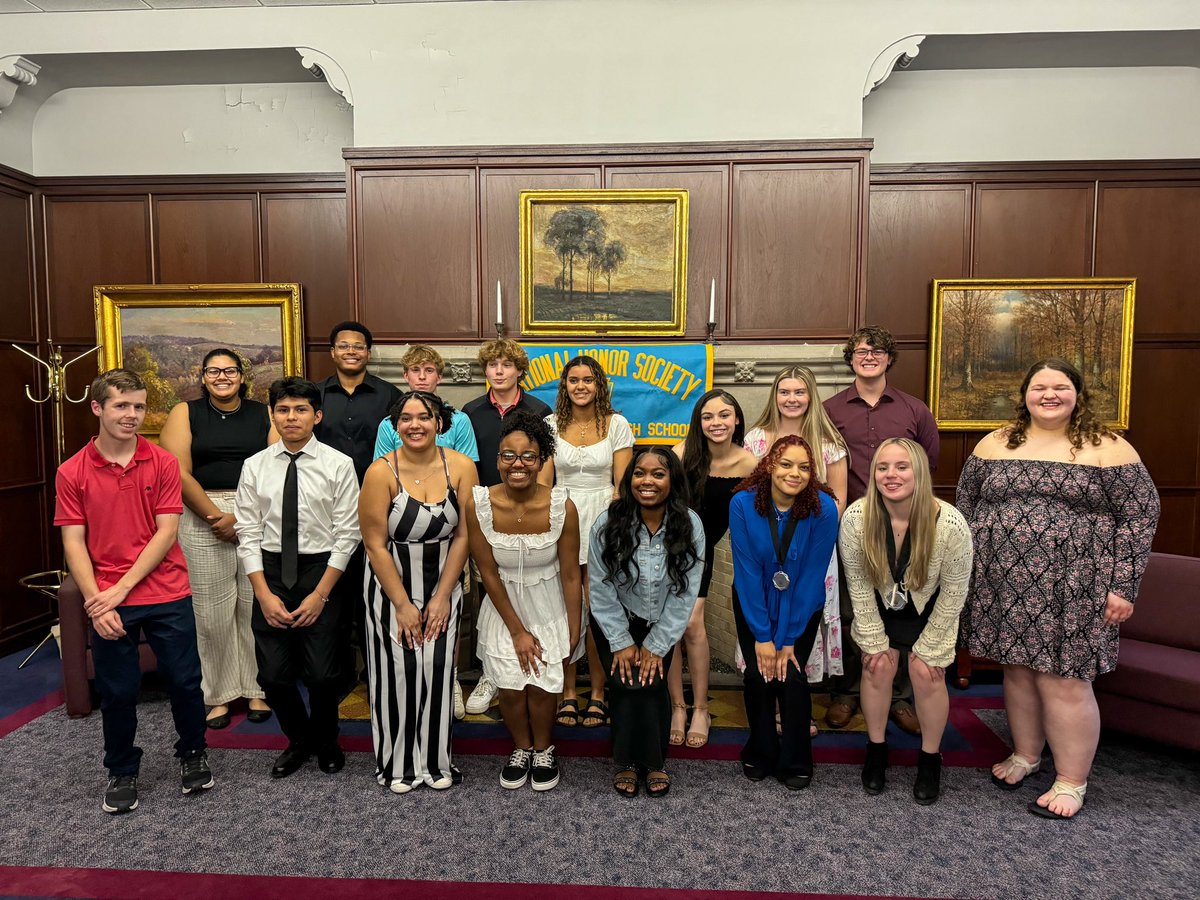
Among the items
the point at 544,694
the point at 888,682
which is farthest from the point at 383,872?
the point at 888,682

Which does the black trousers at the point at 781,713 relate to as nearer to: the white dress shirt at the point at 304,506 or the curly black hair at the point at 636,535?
the curly black hair at the point at 636,535

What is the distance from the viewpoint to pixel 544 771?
2869 millimetres

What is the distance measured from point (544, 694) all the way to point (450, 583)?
63 centimetres

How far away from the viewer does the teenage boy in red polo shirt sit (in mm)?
2627

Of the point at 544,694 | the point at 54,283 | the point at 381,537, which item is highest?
the point at 54,283

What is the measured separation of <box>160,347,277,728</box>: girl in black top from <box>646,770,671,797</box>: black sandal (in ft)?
6.87

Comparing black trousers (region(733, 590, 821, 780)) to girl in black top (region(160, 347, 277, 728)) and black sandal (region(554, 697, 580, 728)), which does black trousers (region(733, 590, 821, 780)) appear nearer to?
black sandal (region(554, 697, 580, 728))

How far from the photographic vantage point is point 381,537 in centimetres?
277

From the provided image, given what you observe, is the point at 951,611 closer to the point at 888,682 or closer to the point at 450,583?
the point at 888,682

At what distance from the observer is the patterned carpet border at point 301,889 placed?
2241 mm

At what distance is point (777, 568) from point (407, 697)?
1657 millimetres

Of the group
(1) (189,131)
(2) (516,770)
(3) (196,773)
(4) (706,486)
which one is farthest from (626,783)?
(1) (189,131)

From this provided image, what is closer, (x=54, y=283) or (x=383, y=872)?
(x=383, y=872)

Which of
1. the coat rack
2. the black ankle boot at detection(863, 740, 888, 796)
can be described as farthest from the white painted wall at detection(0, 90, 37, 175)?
the black ankle boot at detection(863, 740, 888, 796)
